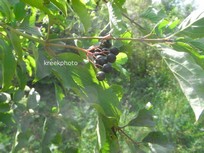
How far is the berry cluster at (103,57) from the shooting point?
2.50ft

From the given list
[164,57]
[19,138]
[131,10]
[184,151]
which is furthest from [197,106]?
[131,10]

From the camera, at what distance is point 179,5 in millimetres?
8930

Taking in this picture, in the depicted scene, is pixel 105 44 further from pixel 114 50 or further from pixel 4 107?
pixel 4 107

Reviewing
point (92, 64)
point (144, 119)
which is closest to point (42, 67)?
point (92, 64)

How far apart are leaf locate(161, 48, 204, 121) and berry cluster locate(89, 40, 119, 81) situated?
0.14 m

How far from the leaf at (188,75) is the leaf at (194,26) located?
70 millimetres

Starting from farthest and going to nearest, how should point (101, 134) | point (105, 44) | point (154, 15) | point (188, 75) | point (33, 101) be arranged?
point (33, 101) < point (154, 15) < point (105, 44) < point (101, 134) < point (188, 75)

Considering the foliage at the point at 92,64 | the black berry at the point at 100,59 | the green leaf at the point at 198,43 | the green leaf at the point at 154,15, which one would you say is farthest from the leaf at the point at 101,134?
the green leaf at the point at 154,15

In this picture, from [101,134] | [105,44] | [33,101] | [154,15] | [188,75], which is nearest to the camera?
[188,75]

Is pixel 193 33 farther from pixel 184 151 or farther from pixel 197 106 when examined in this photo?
pixel 184 151

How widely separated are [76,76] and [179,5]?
28.0 feet

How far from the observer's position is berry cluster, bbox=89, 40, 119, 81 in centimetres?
76

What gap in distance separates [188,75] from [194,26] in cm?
13

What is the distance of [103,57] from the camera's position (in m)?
0.77
